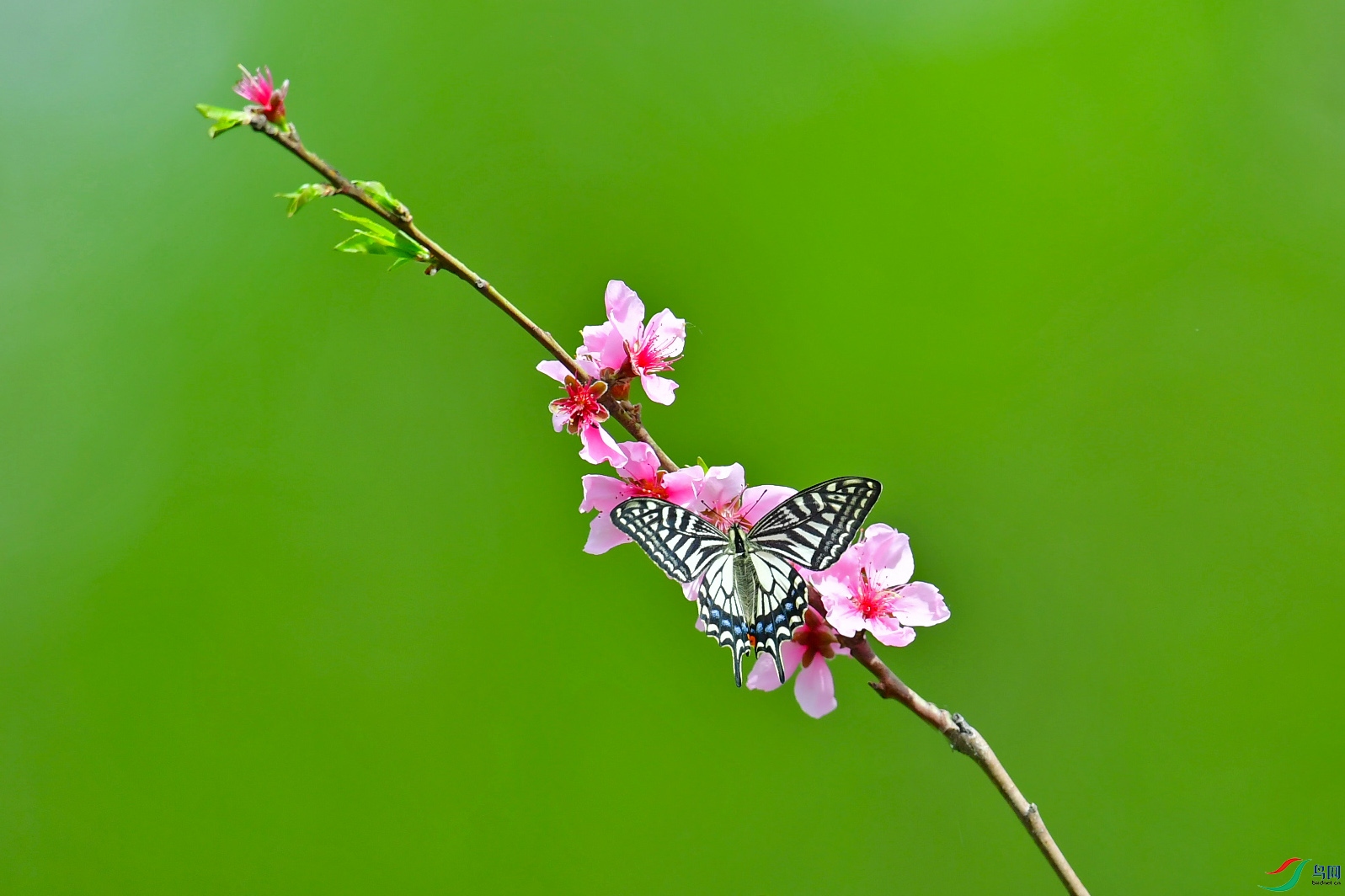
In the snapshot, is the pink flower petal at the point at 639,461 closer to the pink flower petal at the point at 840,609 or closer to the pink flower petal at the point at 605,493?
the pink flower petal at the point at 605,493

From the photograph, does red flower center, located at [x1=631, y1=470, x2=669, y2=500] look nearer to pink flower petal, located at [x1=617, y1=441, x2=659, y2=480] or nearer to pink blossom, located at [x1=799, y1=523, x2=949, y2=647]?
pink flower petal, located at [x1=617, y1=441, x2=659, y2=480]

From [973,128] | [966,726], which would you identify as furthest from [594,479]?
[973,128]

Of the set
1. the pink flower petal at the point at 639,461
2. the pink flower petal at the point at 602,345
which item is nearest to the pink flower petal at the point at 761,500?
the pink flower petal at the point at 639,461

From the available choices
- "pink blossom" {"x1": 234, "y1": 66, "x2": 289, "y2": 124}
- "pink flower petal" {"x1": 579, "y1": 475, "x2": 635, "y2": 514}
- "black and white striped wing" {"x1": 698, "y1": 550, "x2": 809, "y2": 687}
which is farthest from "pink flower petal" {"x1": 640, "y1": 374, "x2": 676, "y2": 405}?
"pink blossom" {"x1": 234, "y1": 66, "x2": 289, "y2": 124}

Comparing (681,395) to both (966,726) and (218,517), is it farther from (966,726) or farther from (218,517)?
(966,726)

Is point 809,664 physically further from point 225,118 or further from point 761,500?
point 225,118
